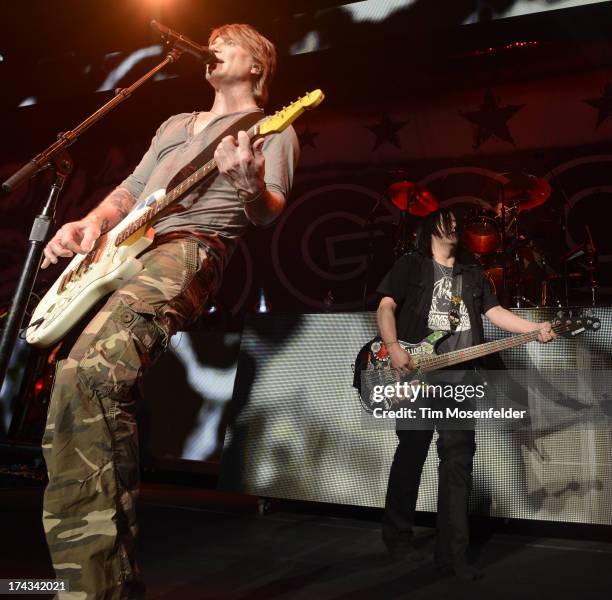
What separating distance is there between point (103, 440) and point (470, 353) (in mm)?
1924

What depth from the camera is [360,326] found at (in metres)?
4.02

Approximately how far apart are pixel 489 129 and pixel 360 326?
4603 mm

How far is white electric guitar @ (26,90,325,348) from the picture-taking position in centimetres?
212

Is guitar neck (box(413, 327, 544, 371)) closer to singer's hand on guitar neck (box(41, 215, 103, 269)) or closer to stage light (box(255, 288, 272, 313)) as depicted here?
singer's hand on guitar neck (box(41, 215, 103, 269))

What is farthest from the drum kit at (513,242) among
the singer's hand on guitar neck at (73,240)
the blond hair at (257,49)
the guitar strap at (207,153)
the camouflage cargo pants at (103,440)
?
the camouflage cargo pants at (103,440)

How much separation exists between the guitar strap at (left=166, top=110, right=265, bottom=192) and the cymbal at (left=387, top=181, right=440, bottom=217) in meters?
4.74

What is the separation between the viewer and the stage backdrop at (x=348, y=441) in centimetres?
354

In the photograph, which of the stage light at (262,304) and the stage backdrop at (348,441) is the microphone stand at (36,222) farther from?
the stage light at (262,304)

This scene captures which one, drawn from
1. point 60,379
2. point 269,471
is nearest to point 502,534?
point 269,471

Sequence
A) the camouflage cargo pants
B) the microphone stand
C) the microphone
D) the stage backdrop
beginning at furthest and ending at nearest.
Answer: the stage backdrop
the microphone
the microphone stand
the camouflage cargo pants

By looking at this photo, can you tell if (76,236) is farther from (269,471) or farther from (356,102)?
(356,102)

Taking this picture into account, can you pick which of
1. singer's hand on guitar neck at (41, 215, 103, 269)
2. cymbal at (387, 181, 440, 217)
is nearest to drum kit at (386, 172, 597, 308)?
cymbal at (387, 181, 440, 217)

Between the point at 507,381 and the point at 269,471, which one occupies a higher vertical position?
the point at 507,381

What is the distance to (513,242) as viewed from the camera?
682 cm
